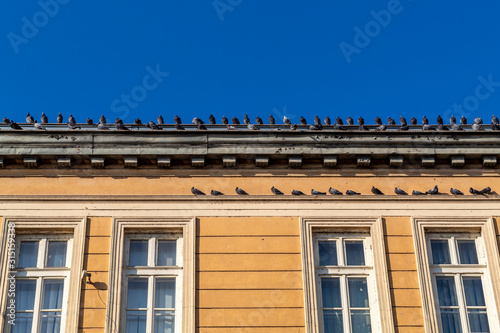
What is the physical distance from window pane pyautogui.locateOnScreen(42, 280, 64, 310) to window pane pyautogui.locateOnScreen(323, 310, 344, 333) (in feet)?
17.1

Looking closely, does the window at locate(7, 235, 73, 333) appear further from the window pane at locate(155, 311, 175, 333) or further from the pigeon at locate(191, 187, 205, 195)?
the pigeon at locate(191, 187, 205, 195)

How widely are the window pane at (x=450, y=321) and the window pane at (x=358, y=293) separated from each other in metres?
1.51

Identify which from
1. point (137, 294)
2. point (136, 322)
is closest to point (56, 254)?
point (137, 294)

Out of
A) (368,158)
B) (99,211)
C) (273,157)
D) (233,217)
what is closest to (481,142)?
(368,158)

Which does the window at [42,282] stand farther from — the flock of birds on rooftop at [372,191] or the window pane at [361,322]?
the window pane at [361,322]

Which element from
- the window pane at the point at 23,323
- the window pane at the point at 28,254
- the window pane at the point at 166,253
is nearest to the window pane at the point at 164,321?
the window pane at the point at 166,253

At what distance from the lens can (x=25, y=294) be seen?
1487 cm

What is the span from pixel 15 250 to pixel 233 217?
14.7 ft

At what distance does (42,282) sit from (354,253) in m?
6.34

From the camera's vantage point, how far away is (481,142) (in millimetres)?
16188

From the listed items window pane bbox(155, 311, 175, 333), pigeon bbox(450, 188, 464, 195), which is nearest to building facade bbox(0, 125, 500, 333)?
window pane bbox(155, 311, 175, 333)

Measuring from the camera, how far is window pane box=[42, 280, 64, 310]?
581 inches

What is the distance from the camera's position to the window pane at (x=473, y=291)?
1507 cm

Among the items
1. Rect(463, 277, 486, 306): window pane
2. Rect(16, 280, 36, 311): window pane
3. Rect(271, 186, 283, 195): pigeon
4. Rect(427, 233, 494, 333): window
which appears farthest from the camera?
Rect(271, 186, 283, 195): pigeon
